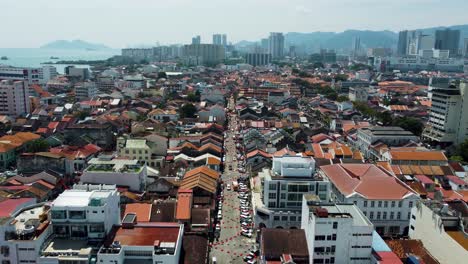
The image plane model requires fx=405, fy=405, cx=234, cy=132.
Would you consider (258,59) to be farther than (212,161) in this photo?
Yes

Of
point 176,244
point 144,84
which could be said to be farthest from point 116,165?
point 144,84

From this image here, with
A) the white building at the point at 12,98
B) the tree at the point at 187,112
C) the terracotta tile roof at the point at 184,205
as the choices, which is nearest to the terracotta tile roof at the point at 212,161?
the terracotta tile roof at the point at 184,205

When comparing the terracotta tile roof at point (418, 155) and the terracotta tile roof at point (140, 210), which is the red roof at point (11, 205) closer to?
the terracotta tile roof at point (140, 210)

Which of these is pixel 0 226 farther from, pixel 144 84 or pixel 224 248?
pixel 144 84

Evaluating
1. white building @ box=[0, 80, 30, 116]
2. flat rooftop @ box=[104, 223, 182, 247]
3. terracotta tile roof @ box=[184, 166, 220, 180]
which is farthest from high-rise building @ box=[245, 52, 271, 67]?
flat rooftop @ box=[104, 223, 182, 247]

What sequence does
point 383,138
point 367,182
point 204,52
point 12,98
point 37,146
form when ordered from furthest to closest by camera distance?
1. point 204,52
2. point 12,98
3. point 383,138
4. point 37,146
5. point 367,182

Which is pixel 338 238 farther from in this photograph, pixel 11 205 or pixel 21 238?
pixel 11 205


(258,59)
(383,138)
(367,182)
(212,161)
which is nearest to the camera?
(367,182)

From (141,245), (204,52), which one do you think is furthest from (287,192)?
(204,52)
